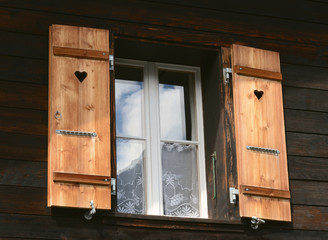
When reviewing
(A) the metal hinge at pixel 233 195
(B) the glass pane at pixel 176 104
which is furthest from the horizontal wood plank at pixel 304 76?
(A) the metal hinge at pixel 233 195

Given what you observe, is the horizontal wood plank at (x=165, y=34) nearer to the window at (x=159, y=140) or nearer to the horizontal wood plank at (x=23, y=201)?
the window at (x=159, y=140)

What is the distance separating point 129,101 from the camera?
5789mm

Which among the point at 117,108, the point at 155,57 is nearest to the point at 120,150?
the point at 117,108

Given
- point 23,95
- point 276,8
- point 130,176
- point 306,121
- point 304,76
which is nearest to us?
point 23,95

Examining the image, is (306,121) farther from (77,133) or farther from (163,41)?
(77,133)

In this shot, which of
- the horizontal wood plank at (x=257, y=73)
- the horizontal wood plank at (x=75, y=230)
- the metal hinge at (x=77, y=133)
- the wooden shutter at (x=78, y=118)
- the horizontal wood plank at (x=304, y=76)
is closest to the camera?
the horizontal wood plank at (x=75, y=230)

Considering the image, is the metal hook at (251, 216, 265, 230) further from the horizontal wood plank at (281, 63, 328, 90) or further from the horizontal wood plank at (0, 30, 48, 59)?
the horizontal wood plank at (0, 30, 48, 59)

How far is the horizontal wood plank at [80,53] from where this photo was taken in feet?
17.5

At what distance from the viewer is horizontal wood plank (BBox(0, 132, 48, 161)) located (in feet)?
16.7

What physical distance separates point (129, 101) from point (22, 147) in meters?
0.98

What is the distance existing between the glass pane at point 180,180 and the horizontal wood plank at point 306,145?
2.24 feet

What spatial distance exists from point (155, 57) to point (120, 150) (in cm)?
76

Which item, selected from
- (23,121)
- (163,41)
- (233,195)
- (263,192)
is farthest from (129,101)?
(263,192)

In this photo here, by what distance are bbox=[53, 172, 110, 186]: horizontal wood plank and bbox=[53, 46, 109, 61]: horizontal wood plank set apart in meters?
0.83
